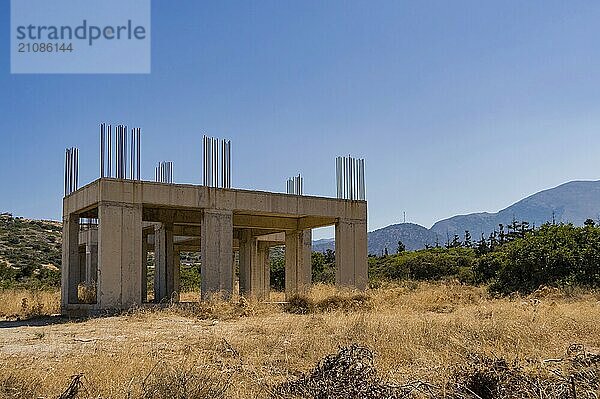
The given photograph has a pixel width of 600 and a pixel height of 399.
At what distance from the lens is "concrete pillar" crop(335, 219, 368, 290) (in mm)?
29391

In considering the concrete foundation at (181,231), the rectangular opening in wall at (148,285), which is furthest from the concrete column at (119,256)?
the rectangular opening in wall at (148,285)

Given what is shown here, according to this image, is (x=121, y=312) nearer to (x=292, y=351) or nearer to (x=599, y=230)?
(x=292, y=351)

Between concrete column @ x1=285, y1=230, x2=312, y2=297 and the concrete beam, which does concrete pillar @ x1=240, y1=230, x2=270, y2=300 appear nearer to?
concrete column @ x1=285, y1=230, x2=312, y2=297

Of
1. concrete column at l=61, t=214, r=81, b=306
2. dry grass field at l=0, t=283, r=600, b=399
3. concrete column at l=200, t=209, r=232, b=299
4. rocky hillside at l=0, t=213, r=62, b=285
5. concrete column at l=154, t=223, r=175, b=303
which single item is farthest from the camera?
rocky hillside at l=0, t=213, r=62, b=285

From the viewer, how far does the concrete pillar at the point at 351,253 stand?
29391 millimetres

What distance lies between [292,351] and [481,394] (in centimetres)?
500

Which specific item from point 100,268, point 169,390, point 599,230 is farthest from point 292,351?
point 599,230

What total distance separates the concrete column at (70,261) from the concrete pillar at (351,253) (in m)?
10.9

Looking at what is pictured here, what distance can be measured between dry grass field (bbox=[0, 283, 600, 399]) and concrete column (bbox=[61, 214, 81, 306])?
12.7ft

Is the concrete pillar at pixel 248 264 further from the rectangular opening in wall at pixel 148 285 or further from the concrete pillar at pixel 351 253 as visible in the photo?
the concrete pillar at pixel 351 253

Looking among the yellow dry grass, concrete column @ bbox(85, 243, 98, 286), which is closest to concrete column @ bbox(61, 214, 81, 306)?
the yellow dry grass

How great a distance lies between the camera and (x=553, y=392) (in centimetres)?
761

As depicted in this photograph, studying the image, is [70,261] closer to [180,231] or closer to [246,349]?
[180,231]

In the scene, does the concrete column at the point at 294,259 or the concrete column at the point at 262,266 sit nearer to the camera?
the concrete column at the point at 294,259
